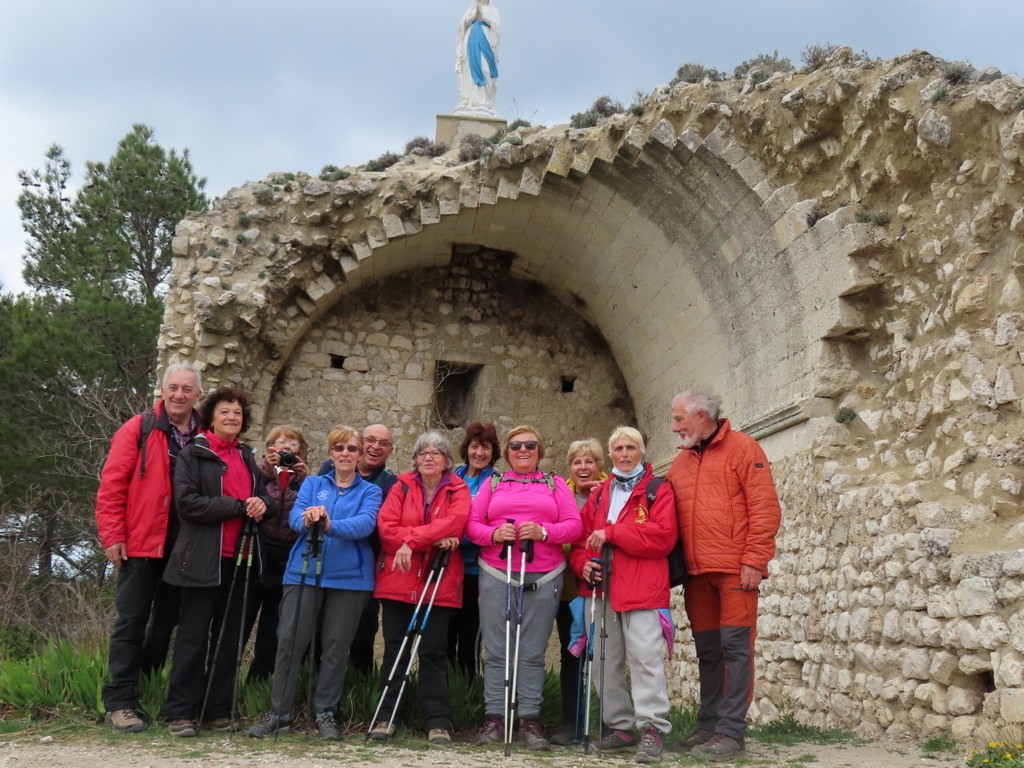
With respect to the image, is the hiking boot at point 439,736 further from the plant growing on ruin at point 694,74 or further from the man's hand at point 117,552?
the plant growing on ruin at point 694,74

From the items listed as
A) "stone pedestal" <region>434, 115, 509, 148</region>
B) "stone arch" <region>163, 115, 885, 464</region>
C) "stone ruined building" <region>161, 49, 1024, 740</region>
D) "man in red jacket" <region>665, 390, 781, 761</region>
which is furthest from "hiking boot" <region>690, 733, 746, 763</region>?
"stone pedestal" <region>434, 115, 509, 148</region>

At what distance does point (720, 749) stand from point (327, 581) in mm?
2062

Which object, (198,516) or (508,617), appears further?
(508,617)

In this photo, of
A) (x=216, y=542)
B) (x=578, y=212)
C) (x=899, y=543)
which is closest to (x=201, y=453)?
(x=216, y=542)

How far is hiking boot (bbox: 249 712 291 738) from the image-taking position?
4691 millimetres

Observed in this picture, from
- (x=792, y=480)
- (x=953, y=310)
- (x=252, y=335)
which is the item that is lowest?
(x=792, y=480)

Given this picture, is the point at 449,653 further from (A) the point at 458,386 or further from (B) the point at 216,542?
(A) the point at 458,386

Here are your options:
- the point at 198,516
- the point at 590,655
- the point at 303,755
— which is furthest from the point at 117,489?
the point at 590,655

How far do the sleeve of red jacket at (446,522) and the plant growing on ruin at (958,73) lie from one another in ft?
13.2

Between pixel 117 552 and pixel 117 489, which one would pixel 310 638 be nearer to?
pixel 117 552

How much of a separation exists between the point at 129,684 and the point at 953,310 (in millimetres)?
5144

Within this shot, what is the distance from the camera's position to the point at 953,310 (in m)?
6.00

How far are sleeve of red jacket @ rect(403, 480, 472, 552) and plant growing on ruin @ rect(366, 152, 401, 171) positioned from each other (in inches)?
225

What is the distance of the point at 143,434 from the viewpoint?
494cm
